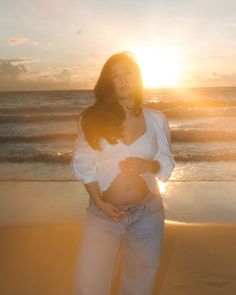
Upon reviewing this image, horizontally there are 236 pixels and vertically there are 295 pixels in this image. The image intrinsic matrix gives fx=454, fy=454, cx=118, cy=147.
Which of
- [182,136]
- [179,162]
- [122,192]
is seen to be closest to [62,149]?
[179,162]

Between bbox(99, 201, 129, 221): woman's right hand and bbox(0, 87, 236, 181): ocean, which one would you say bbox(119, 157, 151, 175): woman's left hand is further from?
bbox(0, 87, 236, 181): ocean

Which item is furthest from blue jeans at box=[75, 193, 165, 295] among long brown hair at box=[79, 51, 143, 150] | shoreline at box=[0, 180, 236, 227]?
shoreline at box=[0, 180, 236, 227]

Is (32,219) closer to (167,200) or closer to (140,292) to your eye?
(167,200)

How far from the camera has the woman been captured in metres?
3.20

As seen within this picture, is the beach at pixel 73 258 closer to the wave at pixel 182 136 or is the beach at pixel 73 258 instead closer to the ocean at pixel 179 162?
the ocean at pixel 179 162

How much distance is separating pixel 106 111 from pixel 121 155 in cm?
33

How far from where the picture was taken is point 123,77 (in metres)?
3.21

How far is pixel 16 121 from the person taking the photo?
102 feet

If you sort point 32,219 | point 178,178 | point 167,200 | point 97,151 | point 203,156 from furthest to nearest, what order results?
point 203,156 < point 178,178 < point 167,200 < point 32,219 < point 97,151

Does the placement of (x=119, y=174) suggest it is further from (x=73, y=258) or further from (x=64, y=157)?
(x=64, y=157)

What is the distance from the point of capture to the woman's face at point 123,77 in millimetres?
3217

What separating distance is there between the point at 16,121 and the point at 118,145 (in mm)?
28792

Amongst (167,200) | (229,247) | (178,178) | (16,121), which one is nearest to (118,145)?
(229,247)

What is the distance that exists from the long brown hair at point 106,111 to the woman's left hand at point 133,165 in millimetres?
163
